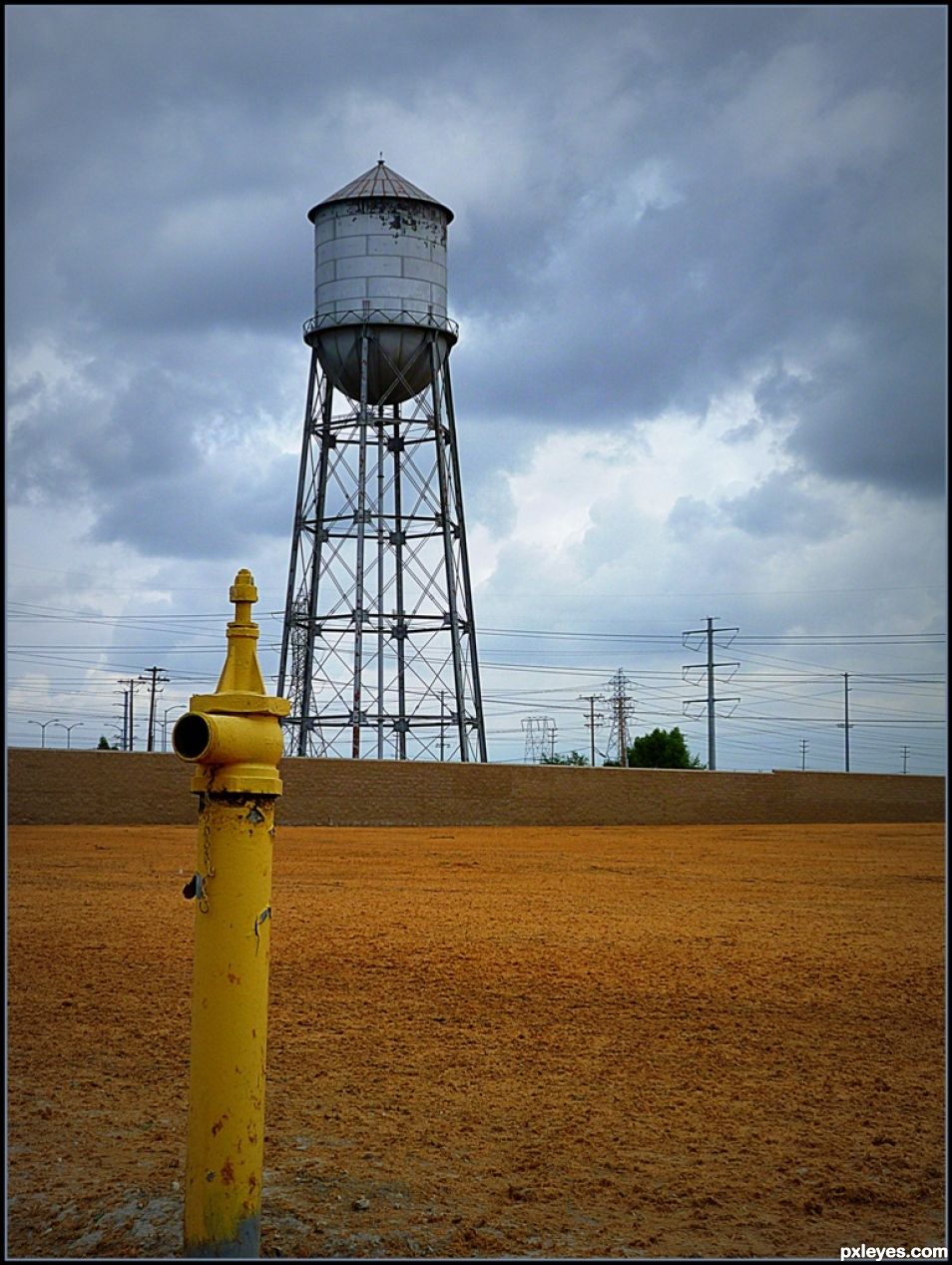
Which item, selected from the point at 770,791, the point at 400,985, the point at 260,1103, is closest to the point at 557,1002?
the point at 400,985

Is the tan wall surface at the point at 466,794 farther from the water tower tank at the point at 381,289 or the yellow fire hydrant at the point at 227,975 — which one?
the yellow fire hydrant at the point at 227,975

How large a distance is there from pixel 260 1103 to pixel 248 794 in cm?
88

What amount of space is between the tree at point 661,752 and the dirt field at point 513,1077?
58318 mm

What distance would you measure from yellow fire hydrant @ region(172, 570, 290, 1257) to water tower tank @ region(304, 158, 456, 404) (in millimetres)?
28266

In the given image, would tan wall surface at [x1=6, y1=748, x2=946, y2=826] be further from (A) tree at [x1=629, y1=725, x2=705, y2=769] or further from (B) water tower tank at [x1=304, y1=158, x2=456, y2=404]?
(A) tree at [x1=629, y1=725, x2=705, y2=769]

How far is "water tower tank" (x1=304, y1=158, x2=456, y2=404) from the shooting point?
31.4 m

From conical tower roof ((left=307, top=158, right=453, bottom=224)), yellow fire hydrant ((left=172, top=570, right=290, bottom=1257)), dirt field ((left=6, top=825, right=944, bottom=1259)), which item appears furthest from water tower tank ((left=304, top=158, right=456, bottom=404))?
yellow fire hydrant ((left=172, top=570, right=290, bottom=1257))

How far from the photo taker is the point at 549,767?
102 feet

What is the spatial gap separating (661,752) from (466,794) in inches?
1652

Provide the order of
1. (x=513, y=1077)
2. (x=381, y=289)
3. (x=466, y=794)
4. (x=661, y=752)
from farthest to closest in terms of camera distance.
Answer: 1. (x=661, y=752)
2. (x=381, y=289)
3. (x=466, y=794)
4. (x=513, y=1077)

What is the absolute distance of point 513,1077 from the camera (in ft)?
20.3

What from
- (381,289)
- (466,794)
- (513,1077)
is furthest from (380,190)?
Result: (513,1077)

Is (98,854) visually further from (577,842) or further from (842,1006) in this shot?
(842,1006)

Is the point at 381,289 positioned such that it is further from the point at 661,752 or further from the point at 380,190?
the point at 661,752
